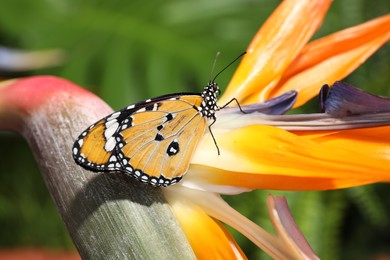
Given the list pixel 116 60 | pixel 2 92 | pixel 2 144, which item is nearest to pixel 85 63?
pixel 116 60

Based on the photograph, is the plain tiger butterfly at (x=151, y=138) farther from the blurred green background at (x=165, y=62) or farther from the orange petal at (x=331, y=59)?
the blurred green background at (x=165, y=62)

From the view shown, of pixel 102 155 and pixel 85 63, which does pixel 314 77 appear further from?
pixel 85 63

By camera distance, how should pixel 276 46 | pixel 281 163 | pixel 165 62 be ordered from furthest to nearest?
pixel 165 62
pixel 276 46
pixel 281 163

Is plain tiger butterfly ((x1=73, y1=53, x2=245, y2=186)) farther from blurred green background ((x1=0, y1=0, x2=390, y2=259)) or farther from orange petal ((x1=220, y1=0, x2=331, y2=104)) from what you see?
blurred green background ((x1=0, y1=0, x2=390, y2=259))

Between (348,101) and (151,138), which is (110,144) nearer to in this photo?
(151,138)

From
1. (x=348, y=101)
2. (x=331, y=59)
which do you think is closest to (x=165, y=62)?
(x=331, y=59)

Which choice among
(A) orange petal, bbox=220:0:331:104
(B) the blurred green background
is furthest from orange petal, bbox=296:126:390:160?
(B) the blurred green background
